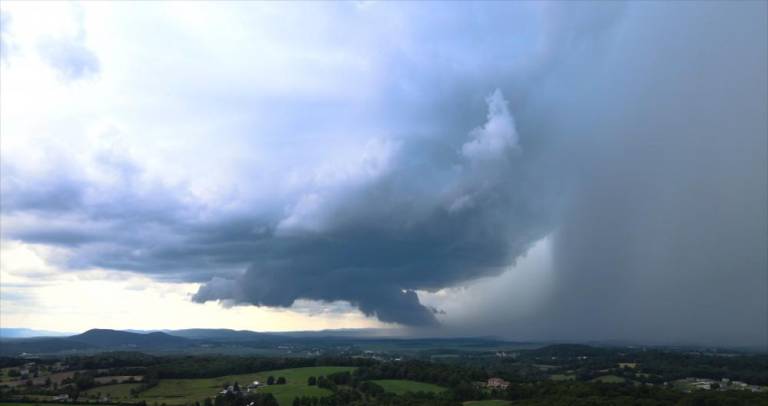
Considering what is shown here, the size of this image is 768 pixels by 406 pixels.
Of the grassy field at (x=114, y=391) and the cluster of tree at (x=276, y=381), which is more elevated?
the cluster of tree at (x=276, y=381)

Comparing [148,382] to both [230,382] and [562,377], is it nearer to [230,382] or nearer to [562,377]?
[230,382]

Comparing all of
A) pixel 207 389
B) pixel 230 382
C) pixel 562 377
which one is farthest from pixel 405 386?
pixel 562 377

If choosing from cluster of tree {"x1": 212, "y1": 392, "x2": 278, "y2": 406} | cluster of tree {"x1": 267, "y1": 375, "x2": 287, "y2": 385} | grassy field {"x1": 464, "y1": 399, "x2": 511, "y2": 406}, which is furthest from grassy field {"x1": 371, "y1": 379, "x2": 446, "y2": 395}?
cluster of tree {"x1": 212, "y1": 392, "x2": 278, "y2": 406}

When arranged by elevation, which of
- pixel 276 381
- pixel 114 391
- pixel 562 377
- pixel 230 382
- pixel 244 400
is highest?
pixel 276 381

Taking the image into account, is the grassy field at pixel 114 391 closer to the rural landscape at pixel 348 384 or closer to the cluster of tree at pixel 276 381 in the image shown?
the rural landscape at pixel 348 384

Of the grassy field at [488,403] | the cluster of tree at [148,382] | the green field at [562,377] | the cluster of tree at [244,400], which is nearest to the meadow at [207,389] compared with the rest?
the cluster of tree at [148,382]

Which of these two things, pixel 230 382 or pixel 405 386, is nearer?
pixel 405 386
